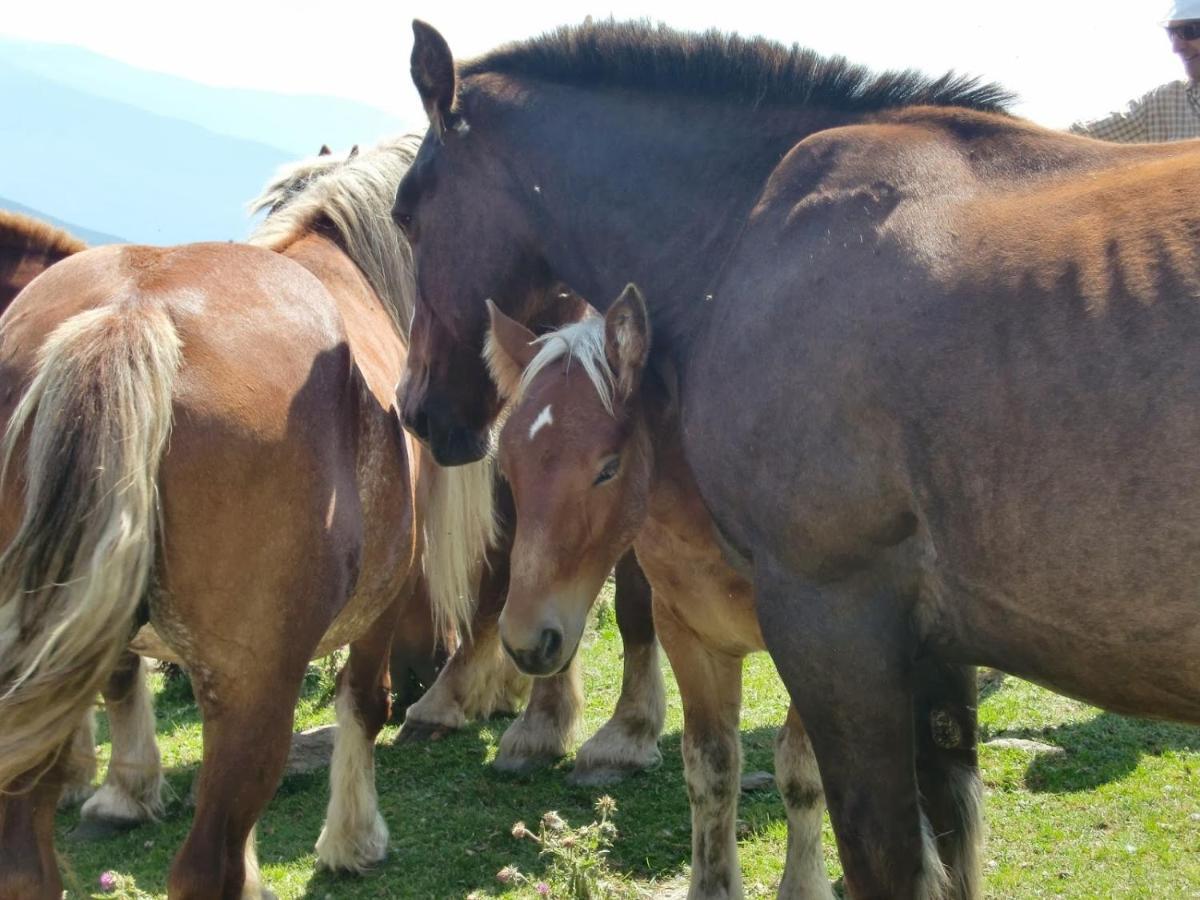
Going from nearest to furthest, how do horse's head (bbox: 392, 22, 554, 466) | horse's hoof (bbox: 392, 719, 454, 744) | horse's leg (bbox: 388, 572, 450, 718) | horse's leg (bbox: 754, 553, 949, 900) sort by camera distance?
horse's leg (bbox: 754, 553, 949, 900) → horse's head (bbox: 392, 22, 554, 466) → horse's hoof (bbox: 392, 719, 454, 744) → horse's leg (bbox: 388, 572, 450, 718)

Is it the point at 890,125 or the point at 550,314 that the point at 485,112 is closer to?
the point at 550,314

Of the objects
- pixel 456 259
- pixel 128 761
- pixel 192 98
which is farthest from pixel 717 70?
pixel 192 98

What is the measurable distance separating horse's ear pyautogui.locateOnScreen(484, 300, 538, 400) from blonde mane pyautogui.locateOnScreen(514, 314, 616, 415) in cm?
8

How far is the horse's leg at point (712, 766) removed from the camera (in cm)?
396

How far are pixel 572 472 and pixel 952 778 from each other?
1.41 metres

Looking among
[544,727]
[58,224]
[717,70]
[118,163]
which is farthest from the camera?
[118,163]

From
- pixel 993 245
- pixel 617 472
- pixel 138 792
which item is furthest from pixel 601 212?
pixel 138 792

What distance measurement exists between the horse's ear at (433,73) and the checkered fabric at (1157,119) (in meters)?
3.19

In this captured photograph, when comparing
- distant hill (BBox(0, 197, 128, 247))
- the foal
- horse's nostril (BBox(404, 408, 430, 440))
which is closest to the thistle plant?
the foal

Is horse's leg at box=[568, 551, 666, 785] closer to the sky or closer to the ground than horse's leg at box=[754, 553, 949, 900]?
closer to the ground

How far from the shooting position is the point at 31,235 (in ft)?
18.8

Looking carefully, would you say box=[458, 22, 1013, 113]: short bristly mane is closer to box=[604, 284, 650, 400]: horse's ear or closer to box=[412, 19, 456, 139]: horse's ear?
box=[412, 19, 456, 139]: horse's ear

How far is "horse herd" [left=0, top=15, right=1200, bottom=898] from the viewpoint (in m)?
2.33

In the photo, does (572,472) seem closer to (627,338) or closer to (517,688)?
(627,338)
